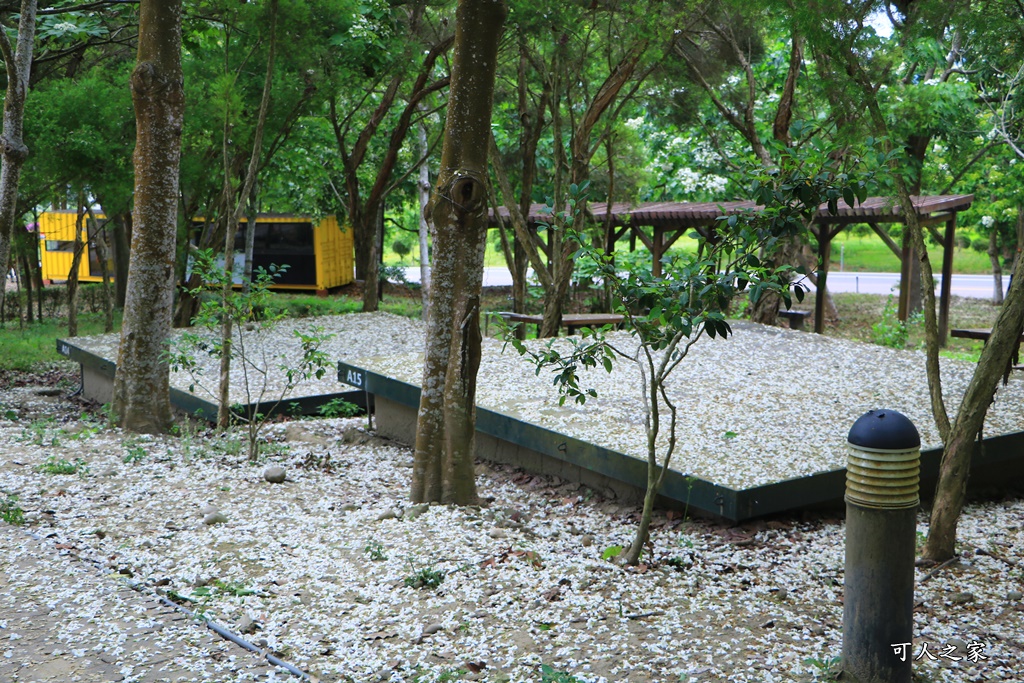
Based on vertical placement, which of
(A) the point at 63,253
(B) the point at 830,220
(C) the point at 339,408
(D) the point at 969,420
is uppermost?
(B) the point at 830,220

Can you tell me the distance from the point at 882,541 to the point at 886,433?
1.04ft

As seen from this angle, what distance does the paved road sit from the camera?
71.9 feet

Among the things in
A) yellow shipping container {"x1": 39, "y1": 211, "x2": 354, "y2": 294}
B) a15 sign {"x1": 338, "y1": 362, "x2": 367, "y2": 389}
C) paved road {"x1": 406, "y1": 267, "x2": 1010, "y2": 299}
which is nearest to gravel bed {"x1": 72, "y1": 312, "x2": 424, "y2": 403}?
a15 sign {"x1": 338, "y1": 362, "x2": 367, "y2": 389}

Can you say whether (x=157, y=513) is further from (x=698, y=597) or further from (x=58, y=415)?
(x=58, y=415)

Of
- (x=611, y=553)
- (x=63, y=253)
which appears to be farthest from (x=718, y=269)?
(x=63, y=253)

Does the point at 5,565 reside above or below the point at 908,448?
below

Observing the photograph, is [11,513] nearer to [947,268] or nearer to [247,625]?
[247,625]

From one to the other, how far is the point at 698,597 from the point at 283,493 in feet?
7.98

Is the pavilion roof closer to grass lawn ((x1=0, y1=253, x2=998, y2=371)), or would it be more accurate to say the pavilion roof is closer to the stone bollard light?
grass lawn ((x1=0, y1=253, x2=998, y2=371))

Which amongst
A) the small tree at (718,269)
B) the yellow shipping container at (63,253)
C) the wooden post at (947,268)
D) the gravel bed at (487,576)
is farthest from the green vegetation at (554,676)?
the yellow shipping container at (63,253)

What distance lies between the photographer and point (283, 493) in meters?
4.78

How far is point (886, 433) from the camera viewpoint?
8.13 feet

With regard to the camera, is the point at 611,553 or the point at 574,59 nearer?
the point at 611,553

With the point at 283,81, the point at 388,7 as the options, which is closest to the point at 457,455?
the point at 388,7
